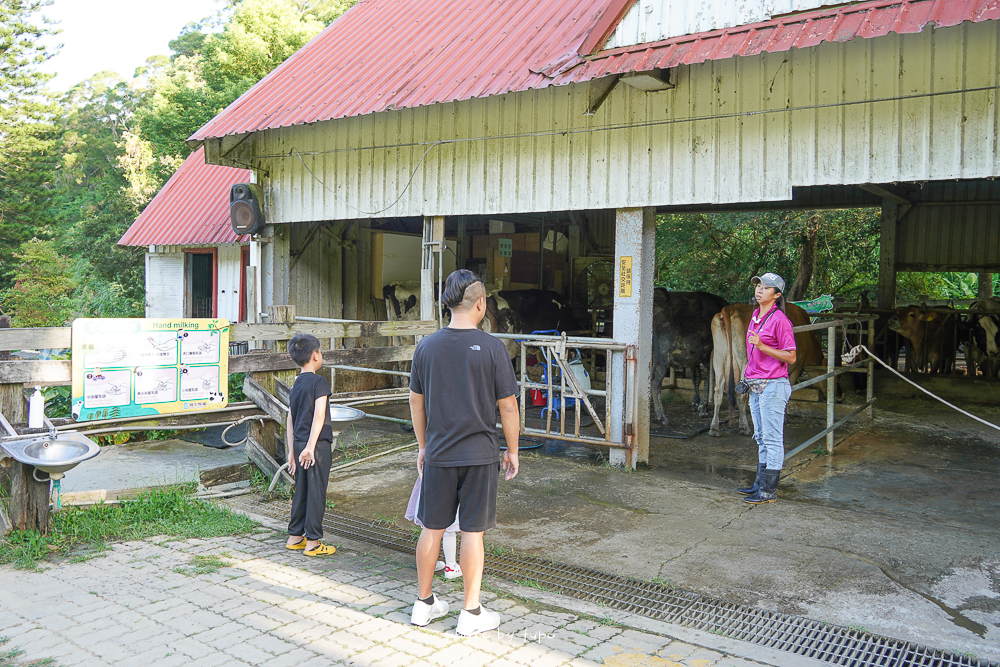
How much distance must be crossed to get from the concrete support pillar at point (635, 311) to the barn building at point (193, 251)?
9.72 m

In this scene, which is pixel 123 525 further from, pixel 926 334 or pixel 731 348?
pixel 926 334

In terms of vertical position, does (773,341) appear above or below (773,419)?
above

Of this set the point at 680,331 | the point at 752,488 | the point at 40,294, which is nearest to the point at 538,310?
the point at 680,331

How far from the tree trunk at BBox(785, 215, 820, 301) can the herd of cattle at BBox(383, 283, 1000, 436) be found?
16.3 ft

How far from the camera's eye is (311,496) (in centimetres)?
500

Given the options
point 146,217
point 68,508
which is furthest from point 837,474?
point 146,217

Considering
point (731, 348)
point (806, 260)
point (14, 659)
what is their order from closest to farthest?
point (14, 659) < point (731, 348) < point (806, 260)

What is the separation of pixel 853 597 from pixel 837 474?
3.44 meters

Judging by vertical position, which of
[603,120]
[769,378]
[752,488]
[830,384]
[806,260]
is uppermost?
[603,120]

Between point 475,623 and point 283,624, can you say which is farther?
point 283,624

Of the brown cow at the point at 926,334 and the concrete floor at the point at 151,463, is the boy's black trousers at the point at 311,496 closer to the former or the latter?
the concrete floor at the point at 151,463

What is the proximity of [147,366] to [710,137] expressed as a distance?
5524 millimetres

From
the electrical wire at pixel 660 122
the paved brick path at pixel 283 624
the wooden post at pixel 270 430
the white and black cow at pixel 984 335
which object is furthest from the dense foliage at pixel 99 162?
the white and black cow at pixel 984 335

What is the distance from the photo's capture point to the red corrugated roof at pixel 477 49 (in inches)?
231
